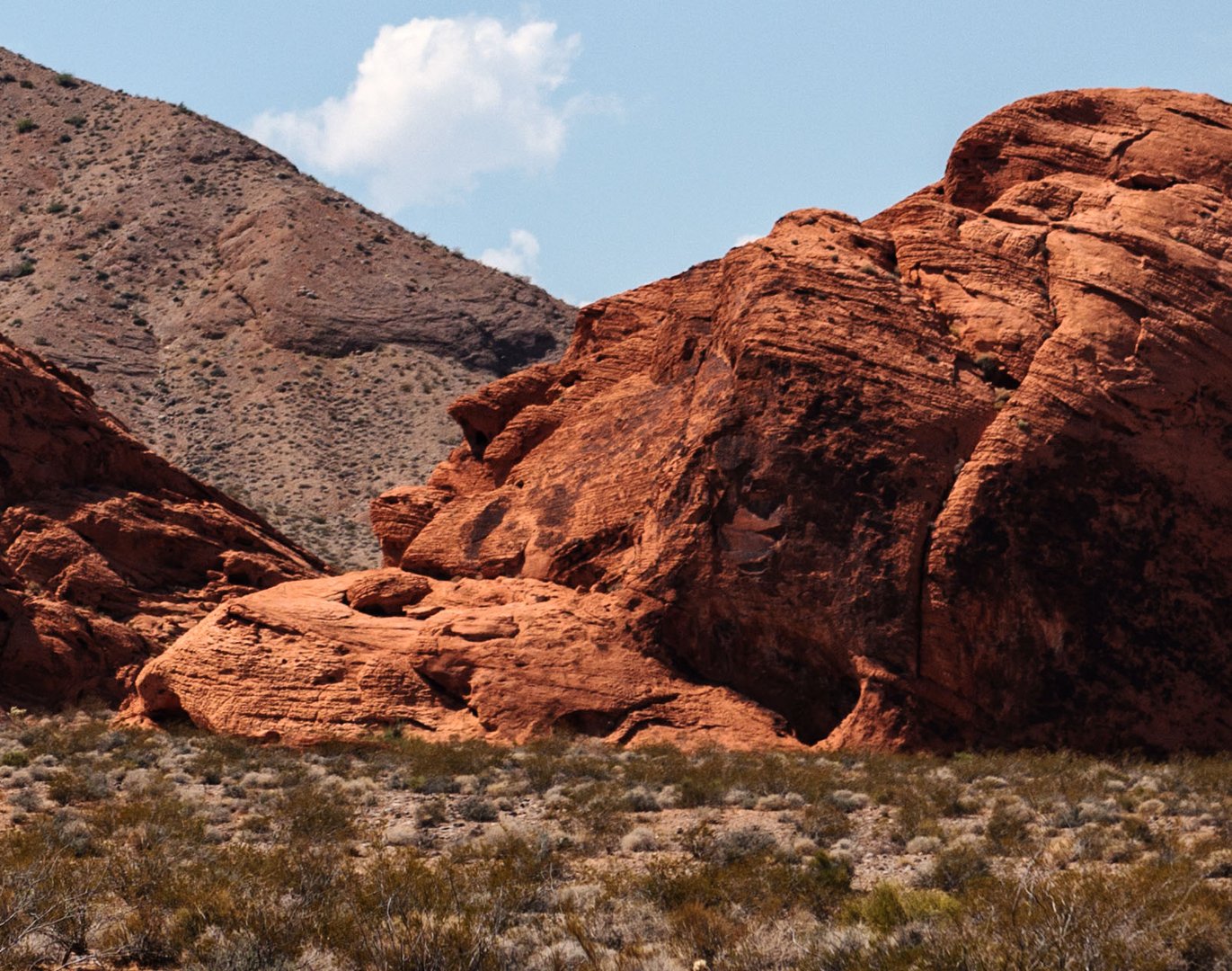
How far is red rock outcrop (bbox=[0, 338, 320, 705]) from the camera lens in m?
24.9

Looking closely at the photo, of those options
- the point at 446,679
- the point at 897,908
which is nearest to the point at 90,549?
the point at 446,679

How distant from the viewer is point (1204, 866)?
12.6 meters

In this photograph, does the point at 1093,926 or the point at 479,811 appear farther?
the point at 479,811

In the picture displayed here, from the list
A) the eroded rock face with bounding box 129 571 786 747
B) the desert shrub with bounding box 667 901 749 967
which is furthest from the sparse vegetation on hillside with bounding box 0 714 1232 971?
the eroded rock face with bounding box 129 571 786 747

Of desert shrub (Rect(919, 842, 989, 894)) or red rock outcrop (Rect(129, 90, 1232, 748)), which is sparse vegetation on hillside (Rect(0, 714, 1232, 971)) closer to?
desert shrub (Rect(919, 842, 989, 894))

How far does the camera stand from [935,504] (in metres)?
21.0

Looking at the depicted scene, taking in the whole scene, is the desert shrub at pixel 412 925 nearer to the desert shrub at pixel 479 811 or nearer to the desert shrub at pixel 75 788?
the desert shrub at pixel 479 811

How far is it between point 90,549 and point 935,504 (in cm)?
1509

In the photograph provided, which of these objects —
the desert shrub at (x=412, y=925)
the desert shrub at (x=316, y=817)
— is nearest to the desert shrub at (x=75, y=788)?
the desert shrub at (x=316, y=817)

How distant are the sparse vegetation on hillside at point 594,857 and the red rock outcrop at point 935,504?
4.54 ft

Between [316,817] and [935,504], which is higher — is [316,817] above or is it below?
below

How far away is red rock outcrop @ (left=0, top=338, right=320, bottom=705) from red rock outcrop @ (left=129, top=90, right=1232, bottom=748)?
146 inches

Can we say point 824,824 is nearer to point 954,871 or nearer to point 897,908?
point 954,871

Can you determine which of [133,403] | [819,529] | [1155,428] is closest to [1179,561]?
[1155,428]
